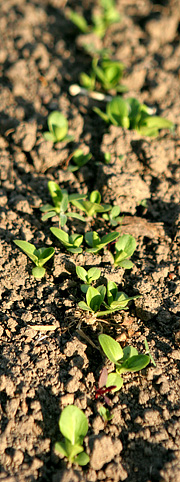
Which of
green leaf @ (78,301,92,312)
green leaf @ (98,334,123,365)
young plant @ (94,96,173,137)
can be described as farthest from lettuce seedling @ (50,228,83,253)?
young plant @ (94,96,173,137)

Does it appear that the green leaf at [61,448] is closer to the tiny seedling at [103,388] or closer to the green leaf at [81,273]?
the tiny seedling at [103,388]

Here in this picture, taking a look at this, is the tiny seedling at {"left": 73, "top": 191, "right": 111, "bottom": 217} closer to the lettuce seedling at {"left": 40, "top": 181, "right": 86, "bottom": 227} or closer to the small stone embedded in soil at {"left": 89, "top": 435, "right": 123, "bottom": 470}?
the lettuce seedling at {"left": 40, "top": 181, "right": 86, "bottom": 227}

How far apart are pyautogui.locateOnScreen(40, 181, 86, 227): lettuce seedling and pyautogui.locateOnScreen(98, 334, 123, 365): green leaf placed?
Answer: 79 centimetres

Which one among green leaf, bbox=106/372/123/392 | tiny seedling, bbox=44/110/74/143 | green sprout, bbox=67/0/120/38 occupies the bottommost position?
green leaf, bbox=106/372/123/392

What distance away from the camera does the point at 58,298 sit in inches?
85.4

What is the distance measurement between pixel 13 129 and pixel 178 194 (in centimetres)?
136

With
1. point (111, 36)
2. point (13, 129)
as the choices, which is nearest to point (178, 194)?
point (13, 129)

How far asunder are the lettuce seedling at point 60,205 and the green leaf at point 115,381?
3.13 feet

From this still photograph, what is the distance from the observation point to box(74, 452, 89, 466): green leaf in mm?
1604

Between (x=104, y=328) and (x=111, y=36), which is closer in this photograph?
(x=104, y=328)

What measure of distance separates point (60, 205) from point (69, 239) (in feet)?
0.93

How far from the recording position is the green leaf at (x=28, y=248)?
7.14 ft

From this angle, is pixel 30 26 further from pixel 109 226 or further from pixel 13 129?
pixel 109 226

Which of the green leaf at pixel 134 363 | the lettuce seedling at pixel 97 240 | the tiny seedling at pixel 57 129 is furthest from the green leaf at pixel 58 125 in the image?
the green leaf at pixel 134 363
